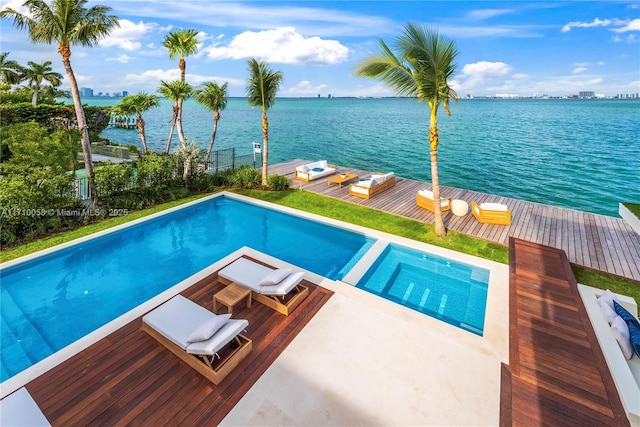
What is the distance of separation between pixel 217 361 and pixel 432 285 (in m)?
5.48

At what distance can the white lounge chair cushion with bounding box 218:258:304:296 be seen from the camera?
5725mm

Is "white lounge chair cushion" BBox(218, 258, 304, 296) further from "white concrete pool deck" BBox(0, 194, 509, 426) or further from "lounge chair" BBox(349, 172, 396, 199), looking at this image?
"lounge chair" BBox(349, 172, 396, 199)

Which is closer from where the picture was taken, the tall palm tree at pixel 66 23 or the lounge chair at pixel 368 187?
the tall palm tree at pixel 66 23

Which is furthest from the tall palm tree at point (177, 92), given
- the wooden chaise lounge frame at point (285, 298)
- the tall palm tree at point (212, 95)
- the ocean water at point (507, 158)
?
the wooden chaise lounge frame at point (285, 298)

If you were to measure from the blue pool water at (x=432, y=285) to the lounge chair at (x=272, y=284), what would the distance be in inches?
77.6

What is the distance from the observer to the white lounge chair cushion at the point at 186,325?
14.0 ft

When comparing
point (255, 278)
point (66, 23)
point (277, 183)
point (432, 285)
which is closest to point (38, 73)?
point (66, 23)

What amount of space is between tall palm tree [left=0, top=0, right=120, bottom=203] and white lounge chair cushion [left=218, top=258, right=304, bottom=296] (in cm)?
1013

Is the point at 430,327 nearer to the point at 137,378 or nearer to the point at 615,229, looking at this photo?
the point at 137,378

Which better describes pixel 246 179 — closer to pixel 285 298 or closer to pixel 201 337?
pixel 285 298

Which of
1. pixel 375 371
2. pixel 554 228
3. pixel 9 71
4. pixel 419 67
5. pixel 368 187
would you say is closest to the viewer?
pixel 375 371

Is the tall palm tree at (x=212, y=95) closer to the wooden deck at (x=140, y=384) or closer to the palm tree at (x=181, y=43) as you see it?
the palm tree at (x=181, y=43)

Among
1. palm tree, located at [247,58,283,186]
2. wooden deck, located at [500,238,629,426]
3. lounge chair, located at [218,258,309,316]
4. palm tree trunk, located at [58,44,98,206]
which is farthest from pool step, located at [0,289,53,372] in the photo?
palm tree, located at [247,58,283,186]

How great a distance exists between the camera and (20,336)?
225 inches
